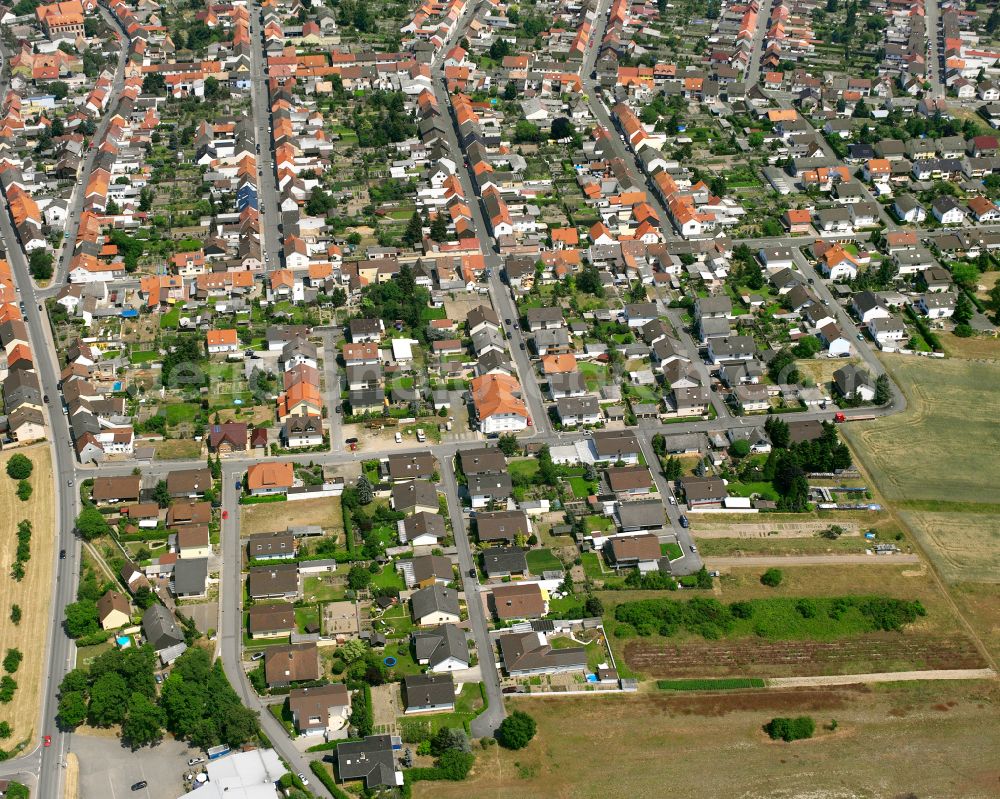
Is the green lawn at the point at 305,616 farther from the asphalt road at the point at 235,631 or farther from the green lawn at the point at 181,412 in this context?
the green lawn at the point at 181,412

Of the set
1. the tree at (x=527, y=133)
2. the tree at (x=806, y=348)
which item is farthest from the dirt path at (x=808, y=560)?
the tree at (x=527, y=133)

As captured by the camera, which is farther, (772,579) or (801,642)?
(772,579)

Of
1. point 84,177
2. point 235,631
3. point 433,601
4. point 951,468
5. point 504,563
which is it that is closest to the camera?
point 235,631

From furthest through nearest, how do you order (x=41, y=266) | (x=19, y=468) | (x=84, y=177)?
(x=84, y=177) < (x=41, y=266) < (x=19, y=468)

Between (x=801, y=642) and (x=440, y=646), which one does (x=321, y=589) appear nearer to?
(x=440, y=646)

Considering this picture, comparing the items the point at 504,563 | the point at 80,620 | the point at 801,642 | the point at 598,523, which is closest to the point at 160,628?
the point at 80,620

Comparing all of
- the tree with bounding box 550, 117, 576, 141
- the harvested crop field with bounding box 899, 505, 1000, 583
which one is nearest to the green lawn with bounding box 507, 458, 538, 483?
the harvested crop field with bounding box 899, 505, 1000, 583
